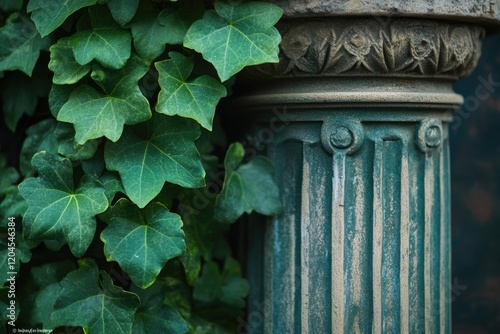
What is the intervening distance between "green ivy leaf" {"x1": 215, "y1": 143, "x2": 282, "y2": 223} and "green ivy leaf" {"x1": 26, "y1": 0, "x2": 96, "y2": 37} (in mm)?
451

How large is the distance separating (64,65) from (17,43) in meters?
0.22

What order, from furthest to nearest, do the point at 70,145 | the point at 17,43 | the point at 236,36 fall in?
the point at 17,43 < the point at 70,145 < the point at 236,36

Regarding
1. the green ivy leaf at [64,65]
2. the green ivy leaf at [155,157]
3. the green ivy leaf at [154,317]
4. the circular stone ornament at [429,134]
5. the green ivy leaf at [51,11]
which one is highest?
the green ivy leaf at [51,11]

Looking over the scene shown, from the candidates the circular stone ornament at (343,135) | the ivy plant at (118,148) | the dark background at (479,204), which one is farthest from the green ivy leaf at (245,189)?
the dark background at (479,204)

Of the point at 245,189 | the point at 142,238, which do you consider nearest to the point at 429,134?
the point at 245,189

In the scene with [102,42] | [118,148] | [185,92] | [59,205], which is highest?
[102,42]

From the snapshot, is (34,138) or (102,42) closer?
(102,42)

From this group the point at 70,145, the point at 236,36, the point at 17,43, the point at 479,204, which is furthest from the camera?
the point at 479,204

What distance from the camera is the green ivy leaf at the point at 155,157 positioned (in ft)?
4.33

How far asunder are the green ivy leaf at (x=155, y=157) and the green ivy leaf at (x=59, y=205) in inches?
2.7

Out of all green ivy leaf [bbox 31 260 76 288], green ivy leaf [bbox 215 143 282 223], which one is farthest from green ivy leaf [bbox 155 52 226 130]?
green ivy leaf [bbox 31 260 76 288]

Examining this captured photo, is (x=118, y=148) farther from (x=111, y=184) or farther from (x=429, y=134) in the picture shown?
(x=429, y=134)

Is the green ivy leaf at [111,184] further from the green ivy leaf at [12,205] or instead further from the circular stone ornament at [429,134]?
the circular stone ornament at [429,134]

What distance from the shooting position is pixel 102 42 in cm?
135
